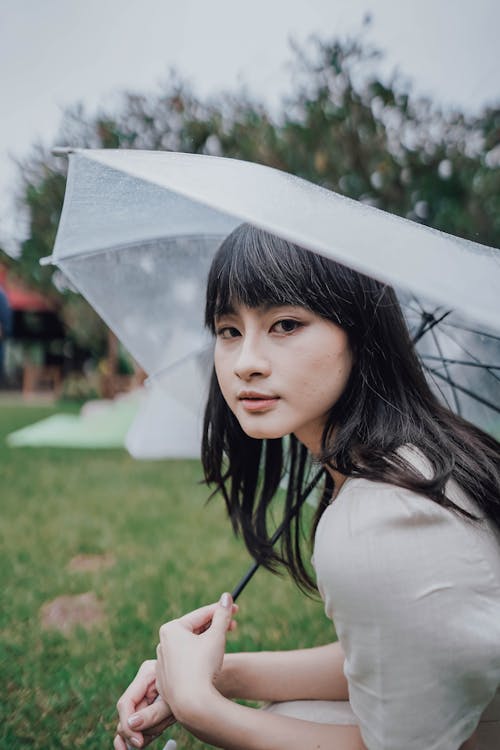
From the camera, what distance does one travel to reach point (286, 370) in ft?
3.92

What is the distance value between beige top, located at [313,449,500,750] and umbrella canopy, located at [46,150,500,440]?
0.32 meters

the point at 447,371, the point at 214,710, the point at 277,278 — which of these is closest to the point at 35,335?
the point at 447,371

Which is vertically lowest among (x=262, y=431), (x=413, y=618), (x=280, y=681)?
(x=280, y=681)

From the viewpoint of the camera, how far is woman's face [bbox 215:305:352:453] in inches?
47.1

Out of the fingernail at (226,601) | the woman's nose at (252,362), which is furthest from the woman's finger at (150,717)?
the woman's nose at (252,362)

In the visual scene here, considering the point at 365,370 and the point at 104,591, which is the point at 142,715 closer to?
the point at 365,370

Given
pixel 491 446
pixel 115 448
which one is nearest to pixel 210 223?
pixel 491 446

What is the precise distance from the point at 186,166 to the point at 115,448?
7.09 metres

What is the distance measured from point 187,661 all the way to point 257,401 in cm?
48

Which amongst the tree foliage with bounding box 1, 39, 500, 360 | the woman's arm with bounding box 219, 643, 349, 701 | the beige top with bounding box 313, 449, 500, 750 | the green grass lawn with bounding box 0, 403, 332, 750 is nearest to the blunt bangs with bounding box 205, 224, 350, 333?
the beige top with bounding box 313, 449, 500, 750

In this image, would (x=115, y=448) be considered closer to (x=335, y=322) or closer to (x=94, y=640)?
(x=94, y=640)

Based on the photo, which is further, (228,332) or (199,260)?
(199,260)

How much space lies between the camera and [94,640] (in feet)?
8.16

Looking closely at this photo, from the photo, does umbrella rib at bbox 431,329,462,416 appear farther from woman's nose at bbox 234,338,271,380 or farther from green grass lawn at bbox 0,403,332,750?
green grass lawn at bbox 0,403,332,750
